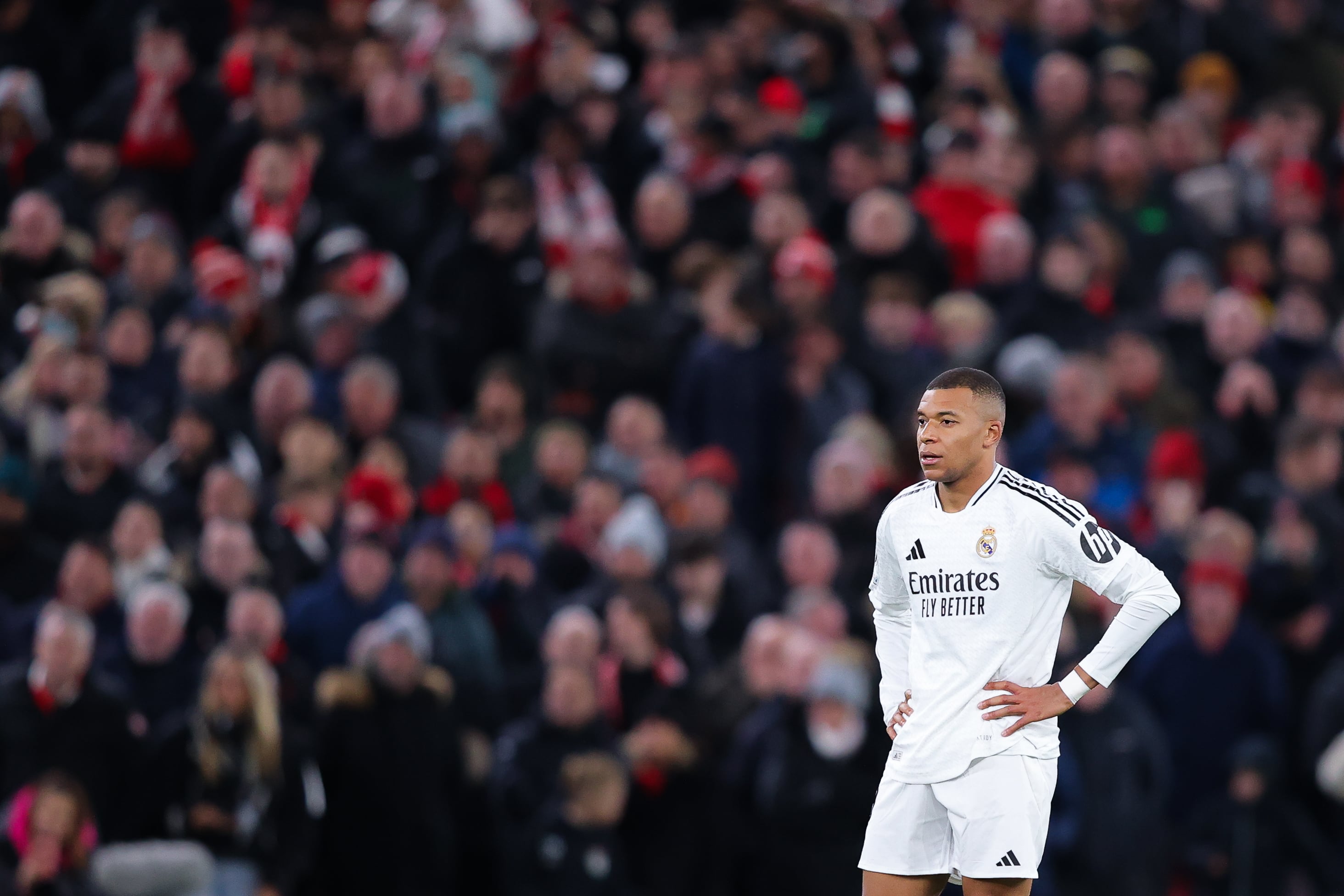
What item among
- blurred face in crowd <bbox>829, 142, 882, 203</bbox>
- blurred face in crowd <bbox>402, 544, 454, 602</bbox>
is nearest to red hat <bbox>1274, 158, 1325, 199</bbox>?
blurred face in crowd <bbox>829, 142, 882, 203</bbox>

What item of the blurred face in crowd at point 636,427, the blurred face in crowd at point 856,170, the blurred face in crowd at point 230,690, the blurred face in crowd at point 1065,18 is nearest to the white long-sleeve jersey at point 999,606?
the blurred face in crowd at point 230,690

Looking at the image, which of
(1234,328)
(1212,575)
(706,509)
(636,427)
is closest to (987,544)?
(706,509)

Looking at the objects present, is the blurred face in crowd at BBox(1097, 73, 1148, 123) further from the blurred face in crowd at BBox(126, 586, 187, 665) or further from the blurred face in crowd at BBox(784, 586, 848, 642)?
the blurred face in crowd at BBox(126, 586, 187, 665)

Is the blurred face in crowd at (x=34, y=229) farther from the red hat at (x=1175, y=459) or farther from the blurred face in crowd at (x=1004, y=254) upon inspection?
the red hat at (x=1175, y=459)

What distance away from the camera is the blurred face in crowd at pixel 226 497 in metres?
10.9

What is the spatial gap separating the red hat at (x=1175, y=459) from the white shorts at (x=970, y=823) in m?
6.15

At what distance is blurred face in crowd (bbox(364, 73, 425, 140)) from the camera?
13312mm

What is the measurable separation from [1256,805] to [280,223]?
6601 millimetres

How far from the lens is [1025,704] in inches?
237

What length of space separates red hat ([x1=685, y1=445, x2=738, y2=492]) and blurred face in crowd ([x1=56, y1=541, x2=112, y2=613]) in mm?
3251

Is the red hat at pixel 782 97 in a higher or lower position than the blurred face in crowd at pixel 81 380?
higher

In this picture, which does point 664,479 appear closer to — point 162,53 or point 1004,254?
point 1004,254

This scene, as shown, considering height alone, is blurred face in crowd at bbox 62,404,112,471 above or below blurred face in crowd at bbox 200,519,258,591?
above

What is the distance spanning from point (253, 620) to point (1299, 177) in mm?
8169
